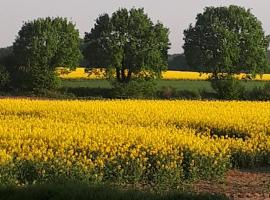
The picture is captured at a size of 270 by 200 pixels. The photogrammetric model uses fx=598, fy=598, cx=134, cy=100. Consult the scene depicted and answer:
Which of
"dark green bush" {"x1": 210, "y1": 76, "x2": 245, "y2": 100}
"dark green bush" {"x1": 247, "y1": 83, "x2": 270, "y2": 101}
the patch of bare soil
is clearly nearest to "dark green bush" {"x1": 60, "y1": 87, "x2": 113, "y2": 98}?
"dark green bush" {"x1": 210, "y1": 76, "x2": 245, "y2": 100}

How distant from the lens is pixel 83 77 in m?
74.2

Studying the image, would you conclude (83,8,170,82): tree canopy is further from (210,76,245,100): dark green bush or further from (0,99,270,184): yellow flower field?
(0,99,270,184): yellow flower field

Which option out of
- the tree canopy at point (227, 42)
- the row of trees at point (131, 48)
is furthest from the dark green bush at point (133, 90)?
the tree canopy at point (227, 42)

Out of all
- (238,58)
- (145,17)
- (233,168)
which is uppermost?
(145,17)

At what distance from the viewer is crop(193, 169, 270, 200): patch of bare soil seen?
12375 millimetres

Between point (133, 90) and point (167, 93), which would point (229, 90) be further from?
point (133, 90)

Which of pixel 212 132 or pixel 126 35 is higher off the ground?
pixel 126 35

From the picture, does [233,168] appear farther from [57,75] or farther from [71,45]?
[71,45]

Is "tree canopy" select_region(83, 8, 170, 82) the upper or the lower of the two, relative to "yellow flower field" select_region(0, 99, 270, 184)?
upper

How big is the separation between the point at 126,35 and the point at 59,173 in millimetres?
46463

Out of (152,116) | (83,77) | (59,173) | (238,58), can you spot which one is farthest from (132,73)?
(59,173)

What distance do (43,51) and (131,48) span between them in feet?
27.6

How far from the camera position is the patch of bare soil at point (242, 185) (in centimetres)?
1238

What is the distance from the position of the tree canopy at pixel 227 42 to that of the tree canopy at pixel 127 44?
3.30 meters
